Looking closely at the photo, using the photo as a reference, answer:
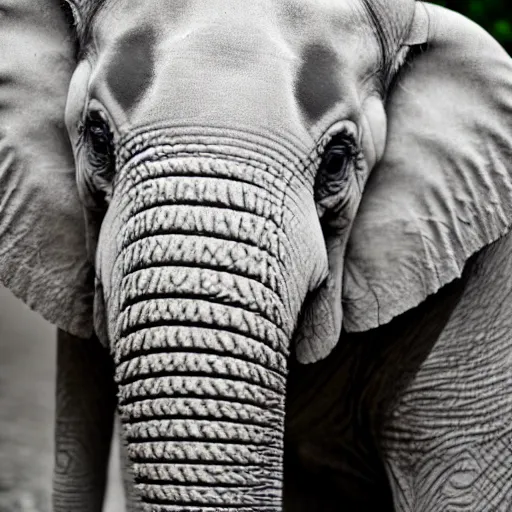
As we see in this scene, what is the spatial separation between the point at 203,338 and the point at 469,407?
101cm

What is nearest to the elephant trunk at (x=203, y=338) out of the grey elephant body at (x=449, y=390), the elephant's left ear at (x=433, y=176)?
the elephant's left ear at (x=433, y=176)

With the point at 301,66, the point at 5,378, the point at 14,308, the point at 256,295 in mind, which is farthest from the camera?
the point at 14,308

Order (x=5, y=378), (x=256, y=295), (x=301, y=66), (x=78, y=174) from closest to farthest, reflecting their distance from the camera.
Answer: (x=256, y=295) < (x=301, y=66) < (x=78, y=174) < (x=5, y=378)

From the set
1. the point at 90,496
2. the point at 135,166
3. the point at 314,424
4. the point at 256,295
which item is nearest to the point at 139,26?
the point at 135,166

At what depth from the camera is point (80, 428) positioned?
471cm

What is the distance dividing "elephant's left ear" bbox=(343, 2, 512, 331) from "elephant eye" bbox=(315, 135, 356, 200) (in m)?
0.21

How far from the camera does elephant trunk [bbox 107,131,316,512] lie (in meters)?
3.31

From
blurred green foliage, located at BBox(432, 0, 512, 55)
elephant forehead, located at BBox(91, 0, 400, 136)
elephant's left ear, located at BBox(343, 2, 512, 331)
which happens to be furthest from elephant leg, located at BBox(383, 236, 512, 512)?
blurred green foliage, located at BBox(432, 0, 512, 55)

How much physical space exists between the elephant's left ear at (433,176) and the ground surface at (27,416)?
2.94 metres

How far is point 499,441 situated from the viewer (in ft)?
13.5

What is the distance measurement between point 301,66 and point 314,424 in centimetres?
112

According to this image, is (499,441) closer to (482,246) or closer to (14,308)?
(482,246)

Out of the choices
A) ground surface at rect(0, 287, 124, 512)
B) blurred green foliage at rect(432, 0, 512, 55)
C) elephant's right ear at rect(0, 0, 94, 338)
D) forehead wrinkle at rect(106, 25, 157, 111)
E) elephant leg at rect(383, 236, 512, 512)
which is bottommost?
ground surface at rect(0, 287, 124, 512)

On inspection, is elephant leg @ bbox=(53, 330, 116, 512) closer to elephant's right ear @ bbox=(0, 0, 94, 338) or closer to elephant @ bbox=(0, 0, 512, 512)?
elephant @ bbox=(0, 0, 512, 512)
